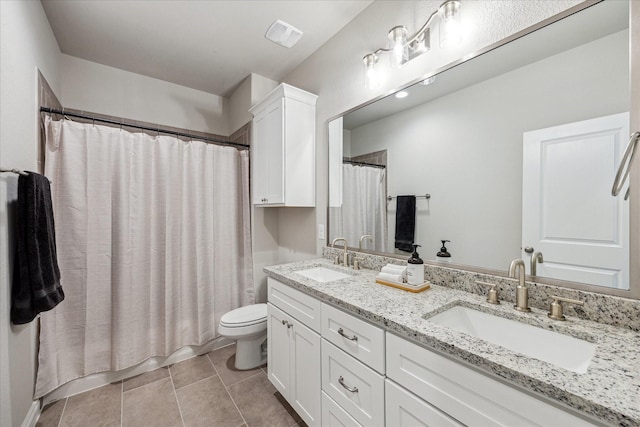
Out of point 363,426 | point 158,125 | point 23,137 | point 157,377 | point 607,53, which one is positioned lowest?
point 157,377

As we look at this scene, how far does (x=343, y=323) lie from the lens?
1.14 m

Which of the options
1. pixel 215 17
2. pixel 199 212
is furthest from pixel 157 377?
pixel 215 17

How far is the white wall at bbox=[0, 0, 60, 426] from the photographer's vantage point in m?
1.16

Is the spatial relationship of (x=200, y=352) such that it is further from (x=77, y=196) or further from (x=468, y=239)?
(x=468, y=239)

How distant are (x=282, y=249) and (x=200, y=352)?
3.80 feet

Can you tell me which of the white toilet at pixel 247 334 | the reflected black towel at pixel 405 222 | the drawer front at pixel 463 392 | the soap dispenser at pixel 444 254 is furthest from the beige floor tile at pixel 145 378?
the soap dispenser at pixel 444 254

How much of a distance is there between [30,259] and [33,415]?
3.36 feet

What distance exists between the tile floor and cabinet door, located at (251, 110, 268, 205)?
4.66ft

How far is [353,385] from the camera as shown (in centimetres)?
109

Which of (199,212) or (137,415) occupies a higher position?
(199,212)

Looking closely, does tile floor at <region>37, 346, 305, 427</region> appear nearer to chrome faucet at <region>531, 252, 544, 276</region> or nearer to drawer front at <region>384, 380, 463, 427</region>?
drawer front at <region>384, 380, 463, 427</region>

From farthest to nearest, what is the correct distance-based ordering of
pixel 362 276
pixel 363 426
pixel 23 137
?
pixel 362 276
pixel 23 137
pixel 363 426

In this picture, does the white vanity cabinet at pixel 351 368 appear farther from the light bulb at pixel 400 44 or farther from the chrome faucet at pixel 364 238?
the light bulb at pixel 400 44

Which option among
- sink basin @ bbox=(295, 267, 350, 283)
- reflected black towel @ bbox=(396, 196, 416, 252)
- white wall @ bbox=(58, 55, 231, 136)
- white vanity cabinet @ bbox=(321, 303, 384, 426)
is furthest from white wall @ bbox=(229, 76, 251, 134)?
white vanity cabinet @ bbox=(321, 303, 384, 426)
